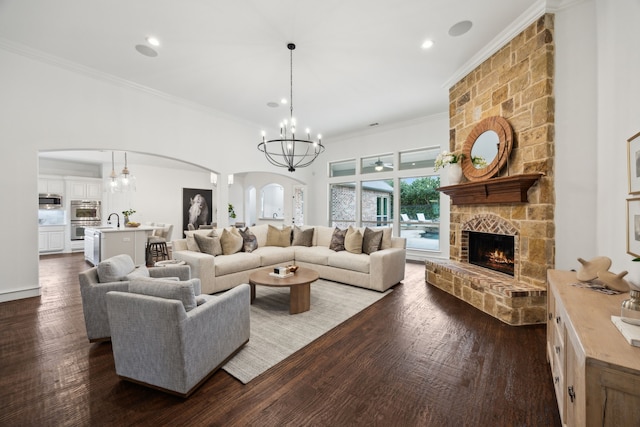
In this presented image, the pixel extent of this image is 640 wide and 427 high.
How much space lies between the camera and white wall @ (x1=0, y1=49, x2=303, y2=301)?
141 inches

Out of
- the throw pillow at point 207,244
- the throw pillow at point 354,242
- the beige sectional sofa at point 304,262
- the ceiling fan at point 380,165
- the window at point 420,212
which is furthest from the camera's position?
the ceiling fan at point 380,165

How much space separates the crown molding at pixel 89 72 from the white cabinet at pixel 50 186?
572cm

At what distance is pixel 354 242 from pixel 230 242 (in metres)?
2.18

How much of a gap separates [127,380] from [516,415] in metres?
2.67

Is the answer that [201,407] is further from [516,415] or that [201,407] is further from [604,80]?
[604,80]

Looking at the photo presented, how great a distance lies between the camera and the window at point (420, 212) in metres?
6.35

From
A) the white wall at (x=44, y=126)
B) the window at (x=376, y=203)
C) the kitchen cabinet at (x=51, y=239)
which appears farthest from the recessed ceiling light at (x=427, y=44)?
the kitchen cabinet at (x=51, y=239)

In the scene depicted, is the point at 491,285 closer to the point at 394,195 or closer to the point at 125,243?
the point at 394,195

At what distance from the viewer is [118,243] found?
18.8 ft

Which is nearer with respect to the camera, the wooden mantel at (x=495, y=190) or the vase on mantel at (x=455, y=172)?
the wooden mantel at (x=495, y=190)

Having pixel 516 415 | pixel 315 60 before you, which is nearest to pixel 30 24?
pixel 315 60

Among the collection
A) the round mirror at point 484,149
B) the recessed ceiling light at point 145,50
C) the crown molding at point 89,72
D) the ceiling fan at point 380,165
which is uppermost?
the recessed ceiling light at point 145,50

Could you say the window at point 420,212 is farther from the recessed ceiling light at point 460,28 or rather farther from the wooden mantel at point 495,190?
the recessed ceiling light at point 460,28

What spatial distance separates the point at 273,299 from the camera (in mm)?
3791
